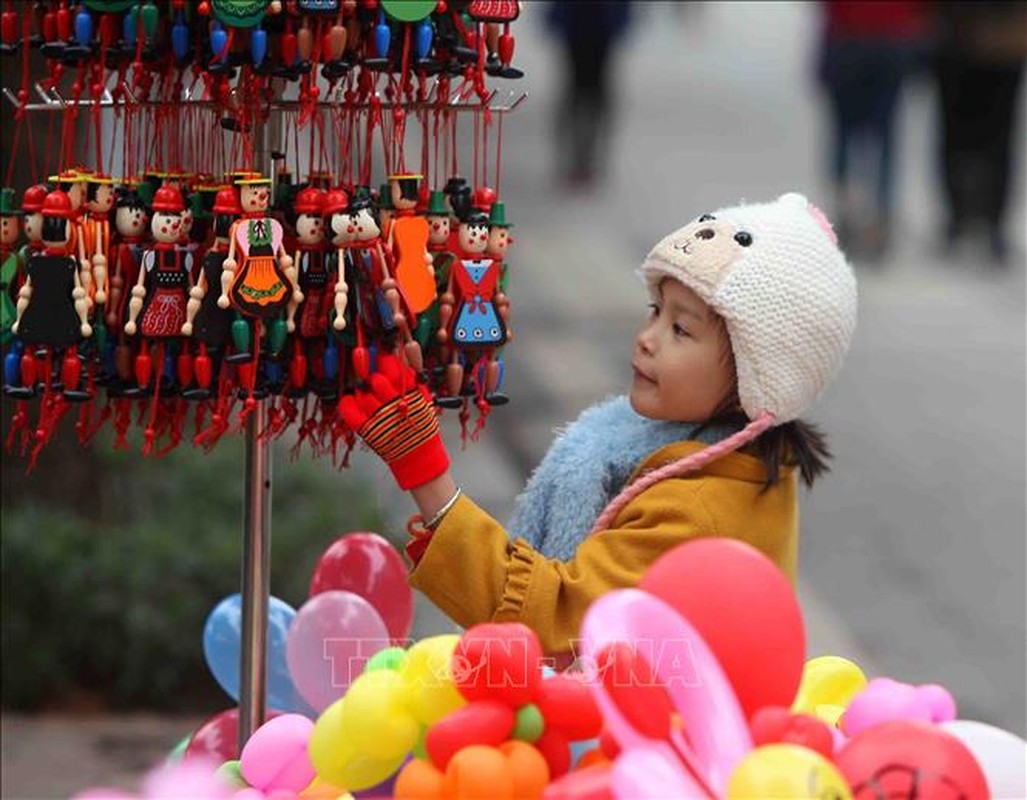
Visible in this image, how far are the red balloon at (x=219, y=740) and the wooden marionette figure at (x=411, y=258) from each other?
31.7 inches

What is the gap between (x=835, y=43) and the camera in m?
8.60

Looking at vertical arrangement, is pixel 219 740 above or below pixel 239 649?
below

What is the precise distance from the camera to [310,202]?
2.57 m

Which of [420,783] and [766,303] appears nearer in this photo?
[420,783]

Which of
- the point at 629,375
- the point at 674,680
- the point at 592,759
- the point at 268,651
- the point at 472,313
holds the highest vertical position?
the point at 472,313

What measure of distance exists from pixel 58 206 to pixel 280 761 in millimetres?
762

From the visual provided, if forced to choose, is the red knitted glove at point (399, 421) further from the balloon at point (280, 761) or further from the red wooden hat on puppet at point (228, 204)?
the balloon at point (280, 761)

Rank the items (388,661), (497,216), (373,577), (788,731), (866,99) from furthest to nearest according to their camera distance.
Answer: (866,99) → (373,577) → (497,216) → (388,661) → (788,731)

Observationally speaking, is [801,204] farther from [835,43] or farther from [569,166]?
[569,166]

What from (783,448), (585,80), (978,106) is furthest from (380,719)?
(585,80)

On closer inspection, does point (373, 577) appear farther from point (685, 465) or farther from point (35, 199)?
point (35, 199)

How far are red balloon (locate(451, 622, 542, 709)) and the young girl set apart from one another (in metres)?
0.46

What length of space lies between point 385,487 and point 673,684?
12.8ft

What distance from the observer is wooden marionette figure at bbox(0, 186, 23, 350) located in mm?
2611
